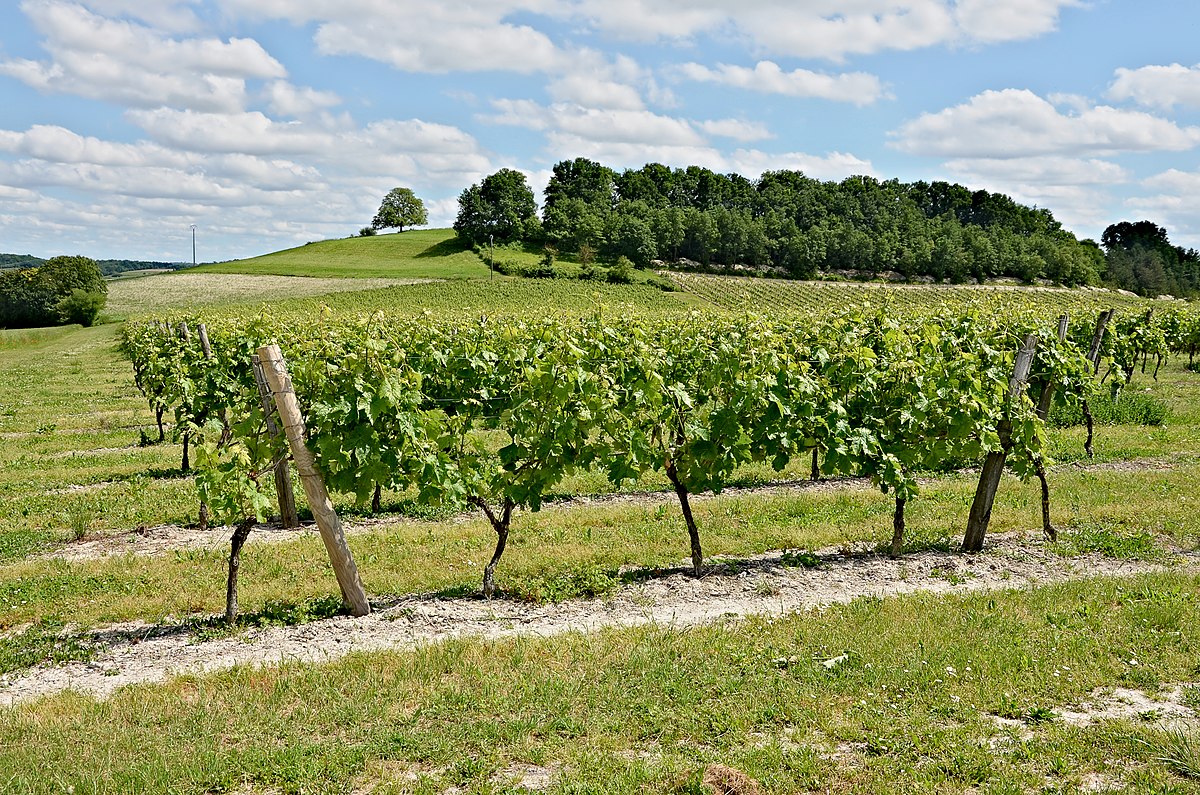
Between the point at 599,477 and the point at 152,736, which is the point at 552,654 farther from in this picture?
the point at 599,477

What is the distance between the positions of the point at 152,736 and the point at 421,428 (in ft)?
9.59

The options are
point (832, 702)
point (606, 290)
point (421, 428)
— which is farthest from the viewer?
point (606, 290)

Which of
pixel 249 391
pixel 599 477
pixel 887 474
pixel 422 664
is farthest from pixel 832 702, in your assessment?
pixel 249 391

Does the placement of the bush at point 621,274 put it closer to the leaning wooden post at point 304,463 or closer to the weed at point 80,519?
the weed at point 80,519

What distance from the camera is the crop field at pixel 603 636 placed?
473 centimetres

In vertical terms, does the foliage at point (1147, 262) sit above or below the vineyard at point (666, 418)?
above

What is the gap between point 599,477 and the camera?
42.5 feet

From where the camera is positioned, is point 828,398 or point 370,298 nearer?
point 828,398

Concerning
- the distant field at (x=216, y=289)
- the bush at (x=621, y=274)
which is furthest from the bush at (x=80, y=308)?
the bush at (x=621, y=274)

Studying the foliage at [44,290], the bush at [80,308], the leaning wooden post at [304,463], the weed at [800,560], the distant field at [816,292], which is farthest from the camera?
the distant field at [816,292]

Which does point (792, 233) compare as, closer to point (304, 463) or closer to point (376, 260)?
point (376, 260)

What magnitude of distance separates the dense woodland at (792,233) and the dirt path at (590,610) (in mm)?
77285

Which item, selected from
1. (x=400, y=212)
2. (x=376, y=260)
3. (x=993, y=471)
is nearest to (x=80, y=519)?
(x=993, y=471)

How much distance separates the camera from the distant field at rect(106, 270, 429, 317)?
6397 centimetres
